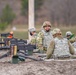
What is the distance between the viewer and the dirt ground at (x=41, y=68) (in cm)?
811

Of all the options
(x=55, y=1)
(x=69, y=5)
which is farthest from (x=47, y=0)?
(x=69, y=5)

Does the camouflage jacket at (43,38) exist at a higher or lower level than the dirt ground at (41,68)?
higher

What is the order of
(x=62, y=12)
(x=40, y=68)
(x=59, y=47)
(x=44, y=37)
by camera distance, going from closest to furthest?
(x=40, y=68)
(x=59, y=47)
(x=44, y=37)
(x=62, y=12)

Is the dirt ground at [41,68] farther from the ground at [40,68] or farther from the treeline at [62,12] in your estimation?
the treeline at [62,12]

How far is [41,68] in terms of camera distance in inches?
329

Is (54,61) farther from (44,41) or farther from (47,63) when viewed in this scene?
(44,41)

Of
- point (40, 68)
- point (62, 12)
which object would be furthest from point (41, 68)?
point (62, 12)

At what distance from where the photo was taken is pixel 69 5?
5569 centimetres

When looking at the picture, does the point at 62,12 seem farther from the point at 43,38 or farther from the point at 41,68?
the point at 41,68

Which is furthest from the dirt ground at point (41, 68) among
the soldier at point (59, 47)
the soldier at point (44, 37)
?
the soldier at point (44, 37)

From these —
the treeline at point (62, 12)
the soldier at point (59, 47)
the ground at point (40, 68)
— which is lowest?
the ground at point (40, 68)

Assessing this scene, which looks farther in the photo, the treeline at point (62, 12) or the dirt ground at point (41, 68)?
the treeline at point (62, 12)

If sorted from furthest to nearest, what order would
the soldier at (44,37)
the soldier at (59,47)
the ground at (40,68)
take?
the soldier at (44,37) → the soldier at (59,47) → the ground at (40,68)

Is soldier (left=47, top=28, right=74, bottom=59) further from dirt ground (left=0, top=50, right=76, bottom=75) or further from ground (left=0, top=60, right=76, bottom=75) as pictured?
ground (left=0, top=60, right=76, bottom=75)
